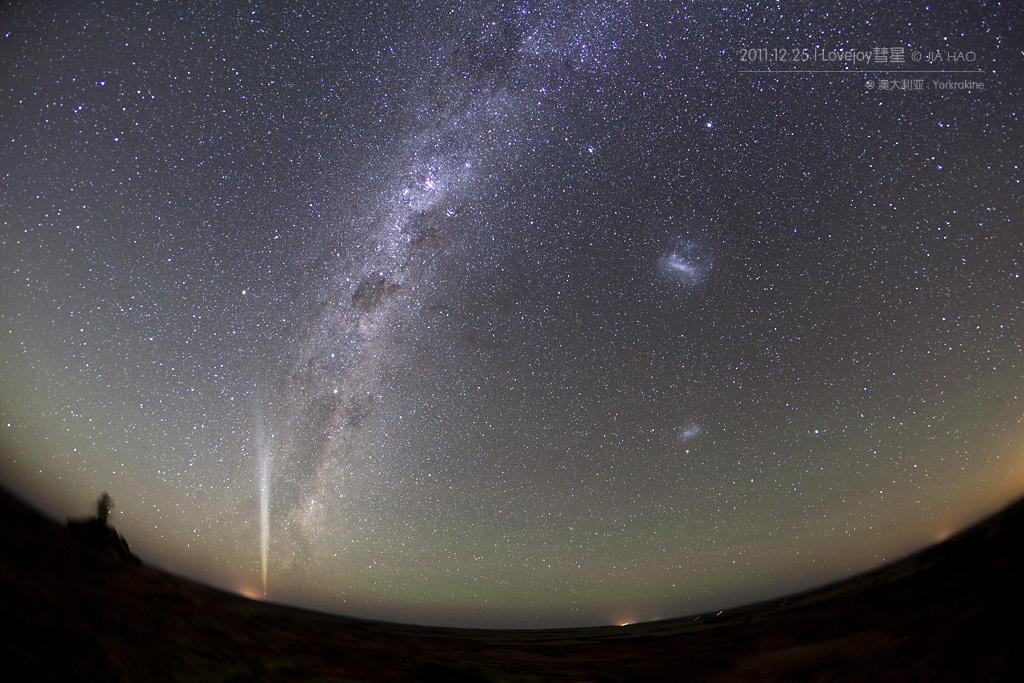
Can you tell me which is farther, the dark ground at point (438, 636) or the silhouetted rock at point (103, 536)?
the silhouetted rock at point (103, 536)

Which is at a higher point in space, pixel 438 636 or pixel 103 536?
pixel 103 536

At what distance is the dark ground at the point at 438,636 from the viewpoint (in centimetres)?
445

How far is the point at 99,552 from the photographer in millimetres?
6137

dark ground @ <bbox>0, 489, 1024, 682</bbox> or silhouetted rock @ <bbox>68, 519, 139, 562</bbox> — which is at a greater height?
silhouetted rock @ <bbox>68, 519, 139, 562</bbox>

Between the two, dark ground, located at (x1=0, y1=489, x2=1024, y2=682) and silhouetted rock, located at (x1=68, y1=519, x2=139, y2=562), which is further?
silhouetted rock, located at (x1=68, y1=519, x2=139, y2=562)

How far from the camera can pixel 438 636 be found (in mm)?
9305

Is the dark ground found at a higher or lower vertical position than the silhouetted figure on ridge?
lower

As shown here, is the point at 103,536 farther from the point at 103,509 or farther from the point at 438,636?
the point at 438,636

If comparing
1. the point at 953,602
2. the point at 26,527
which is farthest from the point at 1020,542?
the point at 26,527

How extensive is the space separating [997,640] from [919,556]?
4560 mm

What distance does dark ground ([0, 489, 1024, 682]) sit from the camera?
14.6ft

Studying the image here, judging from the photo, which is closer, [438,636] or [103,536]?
[103,536]

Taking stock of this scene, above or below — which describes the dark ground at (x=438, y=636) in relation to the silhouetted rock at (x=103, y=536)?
below

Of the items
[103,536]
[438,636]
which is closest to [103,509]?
[103,536]
